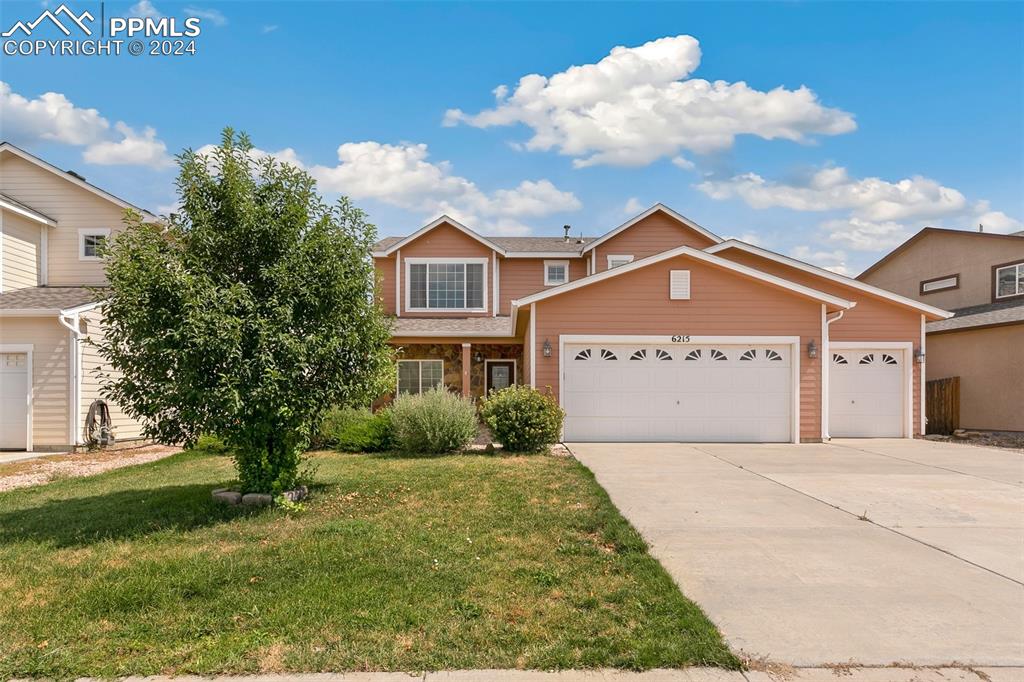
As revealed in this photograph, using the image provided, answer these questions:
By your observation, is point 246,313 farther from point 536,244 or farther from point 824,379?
point 536,244

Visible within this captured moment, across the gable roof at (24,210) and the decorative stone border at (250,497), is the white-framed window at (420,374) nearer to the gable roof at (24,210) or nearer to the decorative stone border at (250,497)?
the gable roof at (24,210)

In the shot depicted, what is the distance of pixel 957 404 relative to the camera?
16984 millimetres

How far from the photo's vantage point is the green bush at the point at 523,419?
38.6 ft

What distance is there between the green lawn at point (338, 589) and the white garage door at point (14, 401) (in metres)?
6.88

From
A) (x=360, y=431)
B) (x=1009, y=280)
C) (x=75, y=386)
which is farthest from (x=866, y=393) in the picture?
(x=75, y=386)

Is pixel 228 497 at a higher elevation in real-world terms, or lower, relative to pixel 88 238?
lower

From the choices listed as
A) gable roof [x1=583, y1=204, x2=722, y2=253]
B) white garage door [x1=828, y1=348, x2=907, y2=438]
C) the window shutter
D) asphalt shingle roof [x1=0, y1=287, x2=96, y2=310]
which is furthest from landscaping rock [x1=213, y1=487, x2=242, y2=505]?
gable roof [x1=583, y1=204, x2=722, y2=253]

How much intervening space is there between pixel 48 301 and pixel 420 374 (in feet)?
32.9

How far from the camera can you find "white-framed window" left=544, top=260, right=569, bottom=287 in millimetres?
20516

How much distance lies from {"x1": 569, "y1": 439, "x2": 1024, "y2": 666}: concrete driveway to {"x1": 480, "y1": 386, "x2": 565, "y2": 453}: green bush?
4.68 ft

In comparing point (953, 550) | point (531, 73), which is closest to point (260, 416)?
point (953, 550)

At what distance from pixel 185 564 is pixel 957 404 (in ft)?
66.3

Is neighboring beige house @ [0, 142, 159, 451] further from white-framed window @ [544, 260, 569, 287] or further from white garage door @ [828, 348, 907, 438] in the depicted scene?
white garage door @ [828, 348, 907, 438]

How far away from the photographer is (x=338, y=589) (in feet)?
14.4
